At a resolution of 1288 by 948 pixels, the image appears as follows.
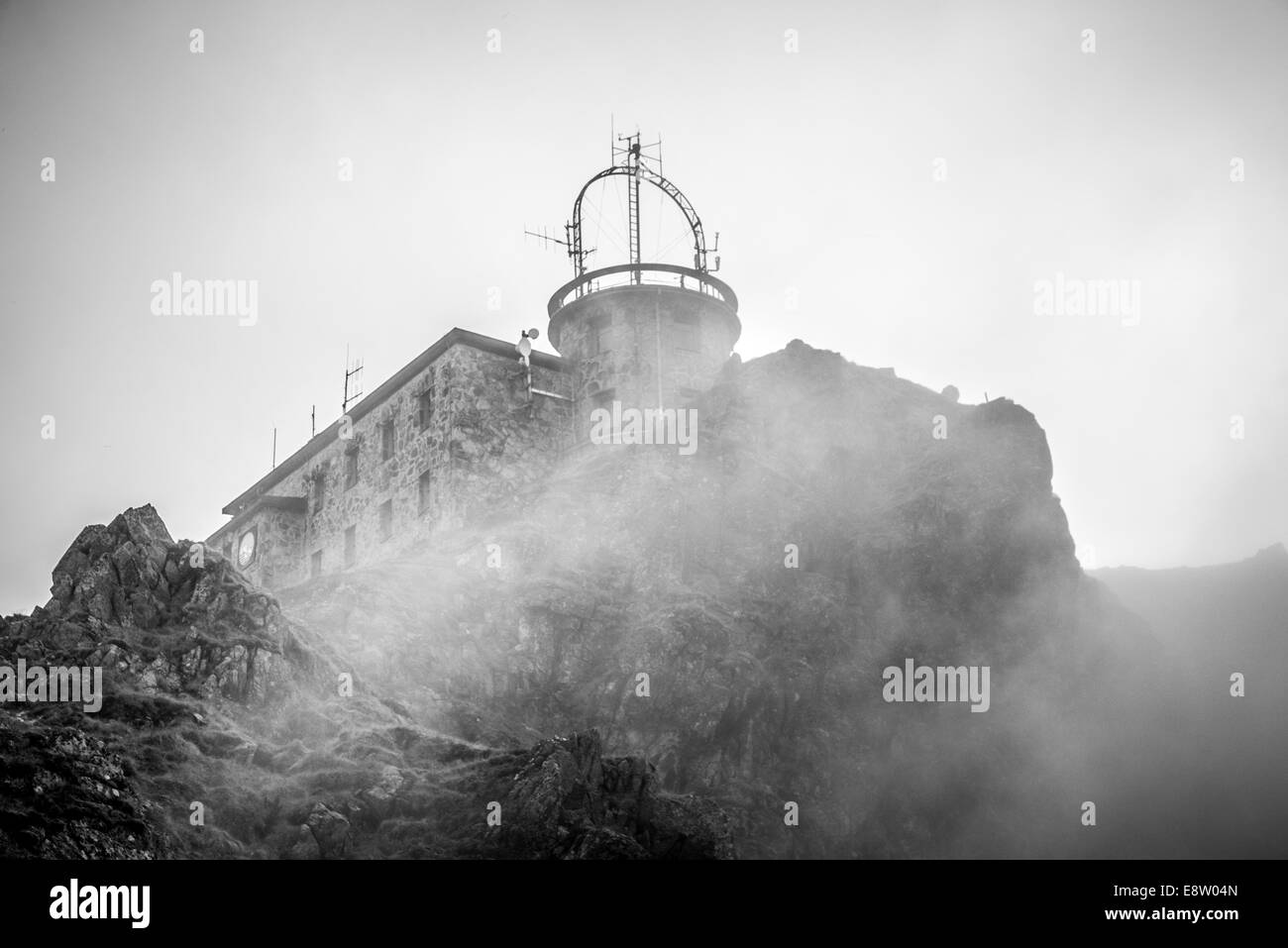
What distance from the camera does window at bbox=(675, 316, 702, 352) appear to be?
1807 inches

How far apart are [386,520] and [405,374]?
20.7ft

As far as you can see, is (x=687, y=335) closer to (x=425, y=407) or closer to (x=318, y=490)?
(x=425, y=407)

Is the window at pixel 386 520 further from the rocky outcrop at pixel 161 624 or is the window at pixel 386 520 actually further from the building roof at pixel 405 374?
the rocky outcrop at pixel 161 624

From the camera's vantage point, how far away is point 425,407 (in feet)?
145

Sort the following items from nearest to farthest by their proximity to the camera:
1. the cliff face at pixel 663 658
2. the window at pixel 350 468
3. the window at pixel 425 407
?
the cliff face at pixel 663 658
the window at pixel 425 407
the window at pixel 350 468

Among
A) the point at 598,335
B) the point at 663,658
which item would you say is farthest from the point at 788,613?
the point at 598,335

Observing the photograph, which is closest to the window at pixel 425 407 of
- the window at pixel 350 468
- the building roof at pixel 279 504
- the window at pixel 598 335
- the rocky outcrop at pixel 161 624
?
the window at pixel 350 468

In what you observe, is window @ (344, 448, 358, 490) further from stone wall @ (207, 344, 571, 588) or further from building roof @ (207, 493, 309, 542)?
building roof @ (207, 493, 309, 542)

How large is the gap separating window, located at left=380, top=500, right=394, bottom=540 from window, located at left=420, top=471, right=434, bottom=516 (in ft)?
7.92

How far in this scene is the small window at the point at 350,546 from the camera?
46.2 meters

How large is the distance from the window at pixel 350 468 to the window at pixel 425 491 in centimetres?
630
